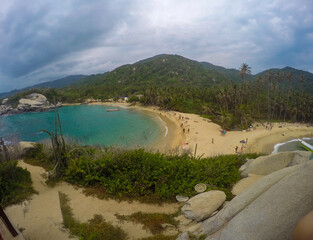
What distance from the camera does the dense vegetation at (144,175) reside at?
7945mm

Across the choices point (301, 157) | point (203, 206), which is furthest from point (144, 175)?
point (301, 157)

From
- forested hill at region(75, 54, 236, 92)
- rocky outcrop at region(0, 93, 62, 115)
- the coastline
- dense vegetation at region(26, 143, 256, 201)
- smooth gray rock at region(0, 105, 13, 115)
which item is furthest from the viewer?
forested hill at region(75, 54, 236, 92)

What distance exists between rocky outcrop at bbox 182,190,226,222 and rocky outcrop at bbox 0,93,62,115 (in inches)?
3348

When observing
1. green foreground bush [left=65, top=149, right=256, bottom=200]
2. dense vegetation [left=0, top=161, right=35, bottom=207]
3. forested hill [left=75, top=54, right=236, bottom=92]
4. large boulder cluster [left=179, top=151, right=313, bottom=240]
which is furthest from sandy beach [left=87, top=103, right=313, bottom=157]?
forested hill [left=75, top=54, right=236, bottom=92]

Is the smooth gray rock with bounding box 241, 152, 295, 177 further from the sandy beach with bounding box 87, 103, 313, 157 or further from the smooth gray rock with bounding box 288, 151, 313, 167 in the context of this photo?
the sandy beach with bounding box 87, 103, 313, 157

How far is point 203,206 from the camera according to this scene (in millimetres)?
6070

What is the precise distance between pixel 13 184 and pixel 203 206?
9.80 metres

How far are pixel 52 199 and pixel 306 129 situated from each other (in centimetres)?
5346

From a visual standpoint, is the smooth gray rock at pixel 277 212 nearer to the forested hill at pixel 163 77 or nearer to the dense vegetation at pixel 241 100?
the dense vegetation at pixel 241 100

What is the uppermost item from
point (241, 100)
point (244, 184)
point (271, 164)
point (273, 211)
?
point (241, 100)

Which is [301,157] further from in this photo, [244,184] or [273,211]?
[273,211]

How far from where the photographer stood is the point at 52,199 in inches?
308

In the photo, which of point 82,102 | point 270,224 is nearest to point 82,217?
point 270,224

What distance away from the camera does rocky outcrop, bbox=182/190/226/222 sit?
593cm
